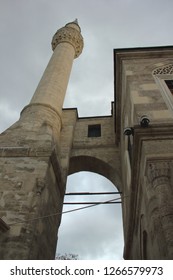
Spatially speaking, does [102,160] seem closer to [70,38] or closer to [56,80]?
[56,80]

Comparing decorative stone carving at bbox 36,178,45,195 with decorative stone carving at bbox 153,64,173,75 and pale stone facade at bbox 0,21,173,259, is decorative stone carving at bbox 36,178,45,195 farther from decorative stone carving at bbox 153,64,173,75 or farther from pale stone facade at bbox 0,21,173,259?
decorative stone carving at bbox 153,64,173,75

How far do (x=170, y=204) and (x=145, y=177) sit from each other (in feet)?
2.79

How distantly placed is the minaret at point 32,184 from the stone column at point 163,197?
266 centimetres

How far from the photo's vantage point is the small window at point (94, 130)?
12.1 m

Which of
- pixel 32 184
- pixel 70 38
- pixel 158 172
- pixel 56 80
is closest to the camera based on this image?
pixel 158 172

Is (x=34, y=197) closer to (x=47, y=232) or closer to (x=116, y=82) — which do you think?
(x=47, y=232)

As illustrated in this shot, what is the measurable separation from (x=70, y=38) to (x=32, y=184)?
12493 mm

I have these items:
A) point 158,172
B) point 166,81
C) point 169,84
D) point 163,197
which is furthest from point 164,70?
point 163,197

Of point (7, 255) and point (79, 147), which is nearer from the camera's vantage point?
point (7, 255)

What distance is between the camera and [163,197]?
3.87 meters

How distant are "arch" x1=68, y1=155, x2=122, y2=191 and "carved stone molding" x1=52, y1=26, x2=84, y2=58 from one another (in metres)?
8.55
